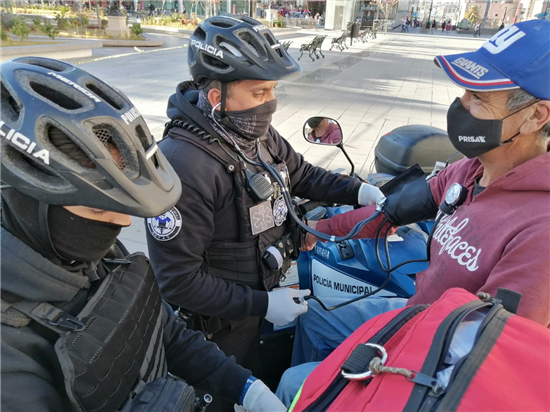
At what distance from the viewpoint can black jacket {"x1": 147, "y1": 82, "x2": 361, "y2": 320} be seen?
66.9 inches

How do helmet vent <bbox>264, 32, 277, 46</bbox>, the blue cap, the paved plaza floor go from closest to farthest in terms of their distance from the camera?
the blue cap < helmet vent <bbox>264, 32, 277, 46</bbox> < the paved plaza floor

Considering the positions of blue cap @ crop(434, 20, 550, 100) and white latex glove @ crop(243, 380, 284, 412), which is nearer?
blue cap @ crop(434, 20, 550, 100)

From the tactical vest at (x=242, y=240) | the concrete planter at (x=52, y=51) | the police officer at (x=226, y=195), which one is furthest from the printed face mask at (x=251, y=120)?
the concrete planter at (x=52, y=51)

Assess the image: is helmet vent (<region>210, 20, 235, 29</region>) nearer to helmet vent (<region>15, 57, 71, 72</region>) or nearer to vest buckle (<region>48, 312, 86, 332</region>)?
helmet vent (<region>15, 57, 71, 72</region>)

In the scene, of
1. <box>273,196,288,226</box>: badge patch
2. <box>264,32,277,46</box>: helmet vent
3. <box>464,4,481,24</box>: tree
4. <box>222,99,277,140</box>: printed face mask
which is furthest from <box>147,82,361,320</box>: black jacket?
<box>464,4,481,24</box>: tree

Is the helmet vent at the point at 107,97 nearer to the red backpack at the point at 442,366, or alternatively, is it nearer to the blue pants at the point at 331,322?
the red backpack at the point at 442,366

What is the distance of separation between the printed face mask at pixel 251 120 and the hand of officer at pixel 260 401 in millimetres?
1146

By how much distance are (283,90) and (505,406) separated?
10.9m

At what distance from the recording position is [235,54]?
182 centimetres

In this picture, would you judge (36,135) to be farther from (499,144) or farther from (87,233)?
(499,144)

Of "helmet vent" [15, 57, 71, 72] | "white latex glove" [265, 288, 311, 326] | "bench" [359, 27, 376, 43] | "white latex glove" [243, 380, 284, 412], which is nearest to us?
"helmet vent" [15, 57, 71, 72]

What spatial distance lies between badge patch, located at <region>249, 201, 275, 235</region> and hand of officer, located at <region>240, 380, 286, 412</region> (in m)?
0.68

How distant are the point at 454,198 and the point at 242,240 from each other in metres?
0.98

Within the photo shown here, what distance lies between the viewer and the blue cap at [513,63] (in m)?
1.46
